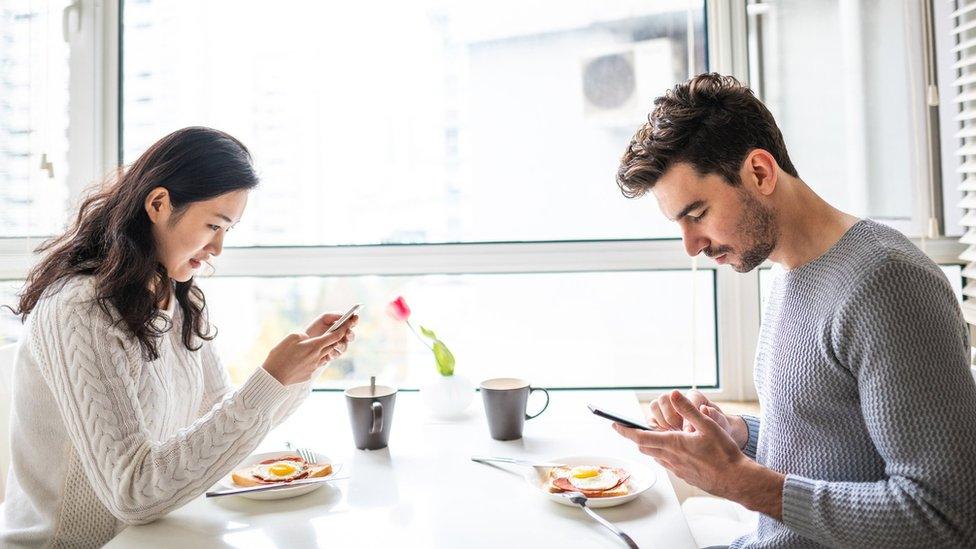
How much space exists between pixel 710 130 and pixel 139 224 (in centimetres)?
103

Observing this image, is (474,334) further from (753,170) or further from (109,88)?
(109,88)

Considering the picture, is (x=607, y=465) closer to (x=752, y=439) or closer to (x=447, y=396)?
(x=752, y=439)

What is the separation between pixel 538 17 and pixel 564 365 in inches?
42.9

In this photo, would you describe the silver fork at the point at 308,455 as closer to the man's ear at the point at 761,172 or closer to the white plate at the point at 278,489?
the white plate at the point at 278,489

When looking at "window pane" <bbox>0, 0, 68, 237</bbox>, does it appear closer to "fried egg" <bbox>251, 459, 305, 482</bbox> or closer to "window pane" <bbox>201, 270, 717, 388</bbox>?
"window pane" <bbox>201, 270, 717, 388</bbox>

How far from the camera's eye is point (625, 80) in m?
2.17

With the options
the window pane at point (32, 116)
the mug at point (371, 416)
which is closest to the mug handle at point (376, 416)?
the mug at point (371, 416)

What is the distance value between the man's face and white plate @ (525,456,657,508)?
1.27 feet

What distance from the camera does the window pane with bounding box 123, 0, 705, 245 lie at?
7.15 ft

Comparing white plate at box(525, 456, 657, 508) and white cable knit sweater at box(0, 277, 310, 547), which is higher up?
white cable knit sweater at box(0, 277, 310, 547)

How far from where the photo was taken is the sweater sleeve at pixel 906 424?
0.89 meters

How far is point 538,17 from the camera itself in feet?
7.22

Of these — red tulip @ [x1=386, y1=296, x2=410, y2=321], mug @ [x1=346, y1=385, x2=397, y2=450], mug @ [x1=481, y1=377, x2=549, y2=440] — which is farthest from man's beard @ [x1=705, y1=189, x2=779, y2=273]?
red tulip @ [x1=386, y1=296, x2=410, y2=321]

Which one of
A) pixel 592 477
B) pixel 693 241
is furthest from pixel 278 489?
pixel 693 241
